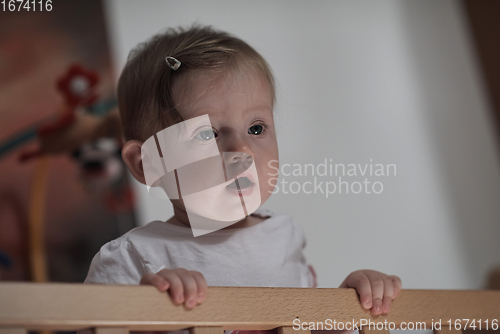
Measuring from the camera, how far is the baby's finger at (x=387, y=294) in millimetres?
494

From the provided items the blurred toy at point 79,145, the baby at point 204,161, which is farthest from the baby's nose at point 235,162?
the blurred toy at point 79,145

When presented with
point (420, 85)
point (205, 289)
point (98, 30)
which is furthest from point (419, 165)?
point (205, 289)

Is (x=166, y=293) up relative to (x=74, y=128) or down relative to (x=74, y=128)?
down

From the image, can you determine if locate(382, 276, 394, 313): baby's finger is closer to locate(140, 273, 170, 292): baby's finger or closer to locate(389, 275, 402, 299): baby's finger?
locate(389, 275, 402, 299): baby's finger

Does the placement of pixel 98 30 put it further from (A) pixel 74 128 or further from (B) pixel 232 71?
(B) pixel 232 71

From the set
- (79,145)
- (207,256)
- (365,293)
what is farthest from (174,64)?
(79,145)

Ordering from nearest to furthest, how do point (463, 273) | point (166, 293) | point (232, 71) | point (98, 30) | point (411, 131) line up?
1. point (166, 293)
2. point (232, 71)
3. point (98, 30)
4. point (463, 273)
5. point (411, 131)

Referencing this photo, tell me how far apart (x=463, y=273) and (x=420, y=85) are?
654 millimetres

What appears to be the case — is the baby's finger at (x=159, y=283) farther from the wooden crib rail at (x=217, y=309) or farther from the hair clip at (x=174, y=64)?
the hair clip at (x=174, y=64)

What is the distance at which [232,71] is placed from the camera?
25.0 inches

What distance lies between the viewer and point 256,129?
24.9 inches

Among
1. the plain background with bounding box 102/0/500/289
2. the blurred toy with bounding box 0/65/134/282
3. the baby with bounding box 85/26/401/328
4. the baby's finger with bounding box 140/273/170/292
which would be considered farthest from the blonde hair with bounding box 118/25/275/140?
the plain background with bounding box 102/0/500/289

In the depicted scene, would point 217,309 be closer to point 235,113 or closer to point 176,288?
point 176,288

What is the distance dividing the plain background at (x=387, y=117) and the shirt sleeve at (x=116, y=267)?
675 millimetres
